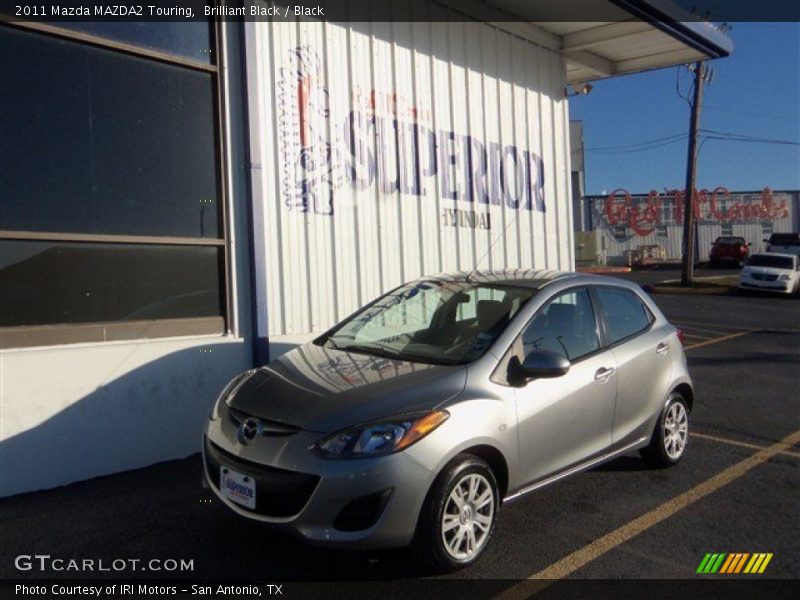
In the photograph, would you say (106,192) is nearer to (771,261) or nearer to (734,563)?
(734,563)

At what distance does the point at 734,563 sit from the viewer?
409 centimetres

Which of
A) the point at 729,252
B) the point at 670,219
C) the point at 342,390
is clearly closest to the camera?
the point at 342,390

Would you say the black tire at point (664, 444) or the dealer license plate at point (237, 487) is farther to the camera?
the black tire at point (664, 444)

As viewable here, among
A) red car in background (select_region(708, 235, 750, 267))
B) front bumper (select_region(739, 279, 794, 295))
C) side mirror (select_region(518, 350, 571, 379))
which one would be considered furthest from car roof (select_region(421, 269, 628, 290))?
red car in background (select_region(708, 235, 750, 267))

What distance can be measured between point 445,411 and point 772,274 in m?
25.1

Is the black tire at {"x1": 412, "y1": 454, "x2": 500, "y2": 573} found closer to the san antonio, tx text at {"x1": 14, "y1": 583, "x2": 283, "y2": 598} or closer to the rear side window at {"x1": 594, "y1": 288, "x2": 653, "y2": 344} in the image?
the san antonio, tx text at {"x1": 14, "y1": 583, "x2": 283, "y2": 598}

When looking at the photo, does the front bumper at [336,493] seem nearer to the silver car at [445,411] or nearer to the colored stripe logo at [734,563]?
the silver car at [445,411]

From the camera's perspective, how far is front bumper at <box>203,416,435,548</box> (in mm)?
3469

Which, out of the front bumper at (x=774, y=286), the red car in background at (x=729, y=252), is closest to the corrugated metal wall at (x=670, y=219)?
the red car in background at (x=729, y=252)

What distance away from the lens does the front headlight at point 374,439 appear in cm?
353

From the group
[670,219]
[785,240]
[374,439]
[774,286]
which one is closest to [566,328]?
[374,439]

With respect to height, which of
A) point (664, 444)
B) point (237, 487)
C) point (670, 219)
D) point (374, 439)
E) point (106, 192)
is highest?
point (670, 219)

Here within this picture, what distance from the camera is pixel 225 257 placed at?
6.45 m

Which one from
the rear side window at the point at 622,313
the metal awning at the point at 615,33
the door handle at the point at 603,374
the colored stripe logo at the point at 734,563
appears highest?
the metal awning at the point at 615,33
